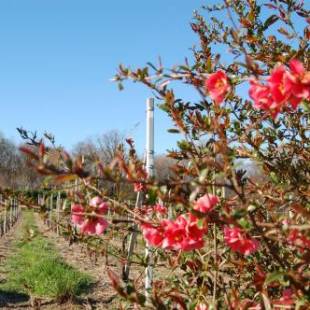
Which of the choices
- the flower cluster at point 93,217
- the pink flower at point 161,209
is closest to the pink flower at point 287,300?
the flower cluster at point 93,217

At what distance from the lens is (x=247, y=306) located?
144 centimetres

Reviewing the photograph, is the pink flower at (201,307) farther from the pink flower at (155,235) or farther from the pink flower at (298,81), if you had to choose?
the pink flower at (298,81)

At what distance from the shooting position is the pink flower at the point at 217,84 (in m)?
1.17

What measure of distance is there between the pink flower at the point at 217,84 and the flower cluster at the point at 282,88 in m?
0.10

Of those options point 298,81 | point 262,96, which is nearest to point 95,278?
point 262,96

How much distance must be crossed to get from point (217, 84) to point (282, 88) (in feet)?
0.67

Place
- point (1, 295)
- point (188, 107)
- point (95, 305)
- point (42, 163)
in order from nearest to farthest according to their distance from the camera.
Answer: point (42, 163) < point (188, 107) < point (95, 305) < point (1, 295)

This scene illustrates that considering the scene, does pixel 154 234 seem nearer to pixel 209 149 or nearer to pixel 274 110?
pixel 209 149

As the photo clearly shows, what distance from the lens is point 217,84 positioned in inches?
46.5

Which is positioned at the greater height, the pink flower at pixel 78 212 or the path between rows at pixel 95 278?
the pink flower at pixel 78 212

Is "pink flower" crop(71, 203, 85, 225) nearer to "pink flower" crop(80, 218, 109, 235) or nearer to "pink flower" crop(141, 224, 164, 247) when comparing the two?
"pink flower" crop(80, 218, 109, 235)

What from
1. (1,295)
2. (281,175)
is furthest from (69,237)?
(1,295)

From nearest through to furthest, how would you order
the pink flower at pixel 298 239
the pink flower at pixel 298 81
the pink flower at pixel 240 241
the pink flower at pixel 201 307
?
the pink flower at pixel 298 81 < the pink flower at pixel 298 239 < the pink flower at pixel 240 241 < the pink flower at pixel 201 307

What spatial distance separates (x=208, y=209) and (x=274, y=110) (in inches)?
10.8
